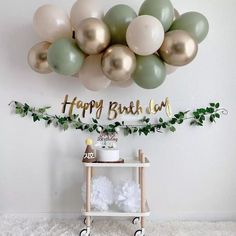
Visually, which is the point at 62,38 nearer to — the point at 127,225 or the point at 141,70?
the point at 141,70

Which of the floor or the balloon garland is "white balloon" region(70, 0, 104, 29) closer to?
the balloon garland

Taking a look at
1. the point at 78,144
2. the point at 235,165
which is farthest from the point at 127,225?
the point at 235,165

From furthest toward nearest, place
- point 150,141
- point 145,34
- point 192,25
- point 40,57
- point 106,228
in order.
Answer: point 150,141, point 106,228, point 40,57, point 192,25, point 145,34

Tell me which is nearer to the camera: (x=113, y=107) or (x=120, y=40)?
(x=120, y=40)

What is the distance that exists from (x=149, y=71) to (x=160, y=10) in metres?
0.28

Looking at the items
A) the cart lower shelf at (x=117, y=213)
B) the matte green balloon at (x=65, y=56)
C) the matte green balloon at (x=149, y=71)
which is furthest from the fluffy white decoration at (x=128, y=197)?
the matte green balloon at (x=65, y=56)

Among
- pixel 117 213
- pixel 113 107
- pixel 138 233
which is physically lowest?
pixel 138 233

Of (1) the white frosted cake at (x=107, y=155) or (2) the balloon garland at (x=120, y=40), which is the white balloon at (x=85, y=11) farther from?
(1) the white frosted cake at (x=107, y=155)

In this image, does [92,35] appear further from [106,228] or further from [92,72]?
[106,228]

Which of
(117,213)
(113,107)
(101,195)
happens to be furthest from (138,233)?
(113,107)

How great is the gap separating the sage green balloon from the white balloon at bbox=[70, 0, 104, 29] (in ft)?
0.28

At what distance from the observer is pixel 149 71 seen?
53.8 inches

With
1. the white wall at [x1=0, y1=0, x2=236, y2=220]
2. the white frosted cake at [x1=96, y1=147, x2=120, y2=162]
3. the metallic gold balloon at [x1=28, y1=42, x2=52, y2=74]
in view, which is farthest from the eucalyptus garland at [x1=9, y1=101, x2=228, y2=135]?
the metallic gold balloon at [x1=28, y1=42, x2=52, y2=74]

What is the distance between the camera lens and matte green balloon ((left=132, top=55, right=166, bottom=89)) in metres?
1.37
